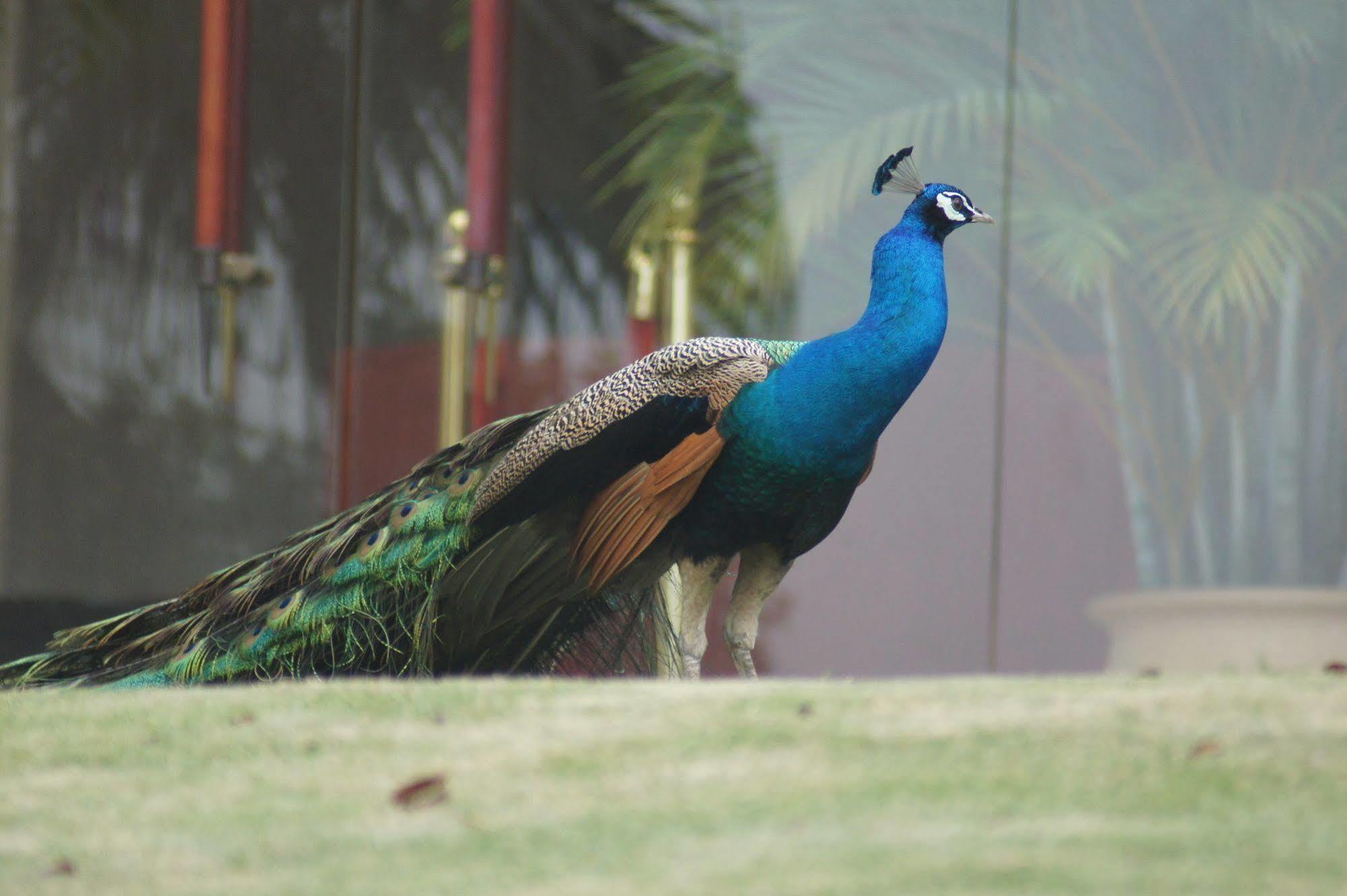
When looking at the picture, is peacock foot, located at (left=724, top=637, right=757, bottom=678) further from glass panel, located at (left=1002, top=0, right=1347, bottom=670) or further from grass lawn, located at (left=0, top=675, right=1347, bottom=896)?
glass panel, located at (left=1002, top=0, right=1347, bottom=670)

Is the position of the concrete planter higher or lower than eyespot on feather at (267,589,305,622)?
lower

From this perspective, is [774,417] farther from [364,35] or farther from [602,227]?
[364,35]

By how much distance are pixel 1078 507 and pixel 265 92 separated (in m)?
3.24

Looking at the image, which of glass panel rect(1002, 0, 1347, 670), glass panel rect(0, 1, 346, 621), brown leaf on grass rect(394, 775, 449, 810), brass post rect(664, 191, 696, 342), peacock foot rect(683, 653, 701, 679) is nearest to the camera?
brown leaf on grass rect(394, 775, 449, 810)

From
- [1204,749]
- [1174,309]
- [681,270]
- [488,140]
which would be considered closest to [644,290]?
[681,270]

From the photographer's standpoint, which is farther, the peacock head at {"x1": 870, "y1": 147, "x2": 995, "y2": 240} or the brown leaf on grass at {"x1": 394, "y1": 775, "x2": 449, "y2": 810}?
the peacock head at {"x1": 870, "y1": 147, "x2": 995, "y2": 240}

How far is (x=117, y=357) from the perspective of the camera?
6.62m

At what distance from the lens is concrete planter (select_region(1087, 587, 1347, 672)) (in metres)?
5.59

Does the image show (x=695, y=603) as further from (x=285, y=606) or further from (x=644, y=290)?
(x=644, y=290)

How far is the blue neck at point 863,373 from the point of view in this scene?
11.8ft

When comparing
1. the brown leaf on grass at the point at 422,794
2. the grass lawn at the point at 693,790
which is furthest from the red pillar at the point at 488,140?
the brown leaf on grass at the point at 422,794

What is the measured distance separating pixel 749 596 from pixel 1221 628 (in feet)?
8.05

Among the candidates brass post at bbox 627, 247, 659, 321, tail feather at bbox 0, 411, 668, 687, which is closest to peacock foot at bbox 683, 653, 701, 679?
tail feather at bbox 0, 411, 668, 687

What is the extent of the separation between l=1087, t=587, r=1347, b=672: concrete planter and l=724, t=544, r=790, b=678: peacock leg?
7.17 ft
